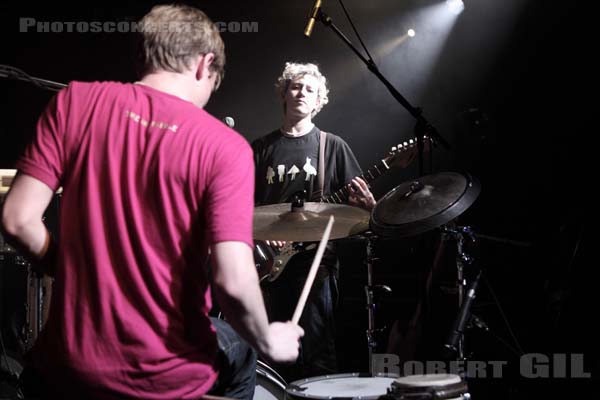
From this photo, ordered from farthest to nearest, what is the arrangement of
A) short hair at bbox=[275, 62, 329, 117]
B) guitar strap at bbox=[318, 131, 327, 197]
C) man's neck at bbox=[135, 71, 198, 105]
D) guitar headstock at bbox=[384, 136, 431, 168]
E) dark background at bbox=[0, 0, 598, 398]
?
1. dark background at bbox=[0, 0, 598, 398]
2. short hair at bbox=[275, 62, 329, 117]
3. guitar strap at bbox=[318, 131, 327, 197]
4. guitar headstock at bbox=[384, 136, 431, 168]
5. man's neck at bbox=[135, 71, 198, 105]

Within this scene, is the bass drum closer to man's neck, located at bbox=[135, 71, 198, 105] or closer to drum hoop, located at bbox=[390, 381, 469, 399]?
drum hoop, located at bbox=[390, 381, 469, 399]

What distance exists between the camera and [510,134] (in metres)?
5.41

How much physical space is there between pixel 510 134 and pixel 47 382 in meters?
4.49

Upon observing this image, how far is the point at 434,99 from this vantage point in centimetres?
559

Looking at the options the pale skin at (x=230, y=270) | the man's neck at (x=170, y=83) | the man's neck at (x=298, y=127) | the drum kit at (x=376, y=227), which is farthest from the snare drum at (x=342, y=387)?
the man's neck at (x=298, y=127)

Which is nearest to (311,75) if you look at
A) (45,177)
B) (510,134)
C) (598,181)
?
(510,134)

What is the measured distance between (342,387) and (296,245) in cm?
157

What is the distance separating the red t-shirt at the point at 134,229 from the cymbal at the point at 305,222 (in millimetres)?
1959

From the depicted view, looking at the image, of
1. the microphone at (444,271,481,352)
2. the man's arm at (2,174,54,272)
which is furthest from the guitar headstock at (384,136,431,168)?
the man's arm at (2,174,54,272)

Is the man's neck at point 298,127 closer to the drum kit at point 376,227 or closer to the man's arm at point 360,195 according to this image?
the man's arm at point 360,195

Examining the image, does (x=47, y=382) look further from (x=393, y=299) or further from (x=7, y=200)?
(x=393, y=299)

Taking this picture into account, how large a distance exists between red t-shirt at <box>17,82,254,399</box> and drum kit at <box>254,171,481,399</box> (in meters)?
0.88

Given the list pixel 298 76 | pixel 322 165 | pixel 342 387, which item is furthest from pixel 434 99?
pixel 342 387

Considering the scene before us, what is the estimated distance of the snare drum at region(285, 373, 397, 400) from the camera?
2402 millimetres
